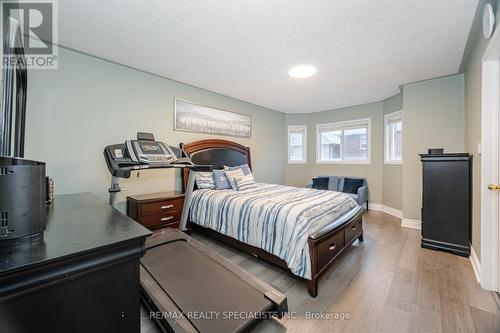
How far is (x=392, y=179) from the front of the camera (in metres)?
4.50

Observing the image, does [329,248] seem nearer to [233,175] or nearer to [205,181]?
[233,175]

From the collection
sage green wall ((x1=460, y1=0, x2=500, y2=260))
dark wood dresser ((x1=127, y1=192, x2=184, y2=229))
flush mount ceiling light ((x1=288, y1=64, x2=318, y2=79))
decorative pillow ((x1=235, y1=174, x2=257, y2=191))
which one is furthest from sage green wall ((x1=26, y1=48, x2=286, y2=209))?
sage green wall ((x1=460, y1=0, x2=500, y2=260))

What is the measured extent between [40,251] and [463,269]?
348 cm

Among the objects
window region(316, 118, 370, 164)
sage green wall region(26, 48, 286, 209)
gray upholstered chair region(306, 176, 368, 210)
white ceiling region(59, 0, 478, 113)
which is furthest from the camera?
window region(316, 118, 370, 164)

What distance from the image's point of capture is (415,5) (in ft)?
5.92

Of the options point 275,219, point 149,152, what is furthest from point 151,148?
point 275,219

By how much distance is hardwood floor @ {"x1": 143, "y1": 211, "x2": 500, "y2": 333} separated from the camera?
5.09ft

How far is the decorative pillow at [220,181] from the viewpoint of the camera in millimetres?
3457

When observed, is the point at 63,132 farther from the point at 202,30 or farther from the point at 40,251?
the point at 40,251

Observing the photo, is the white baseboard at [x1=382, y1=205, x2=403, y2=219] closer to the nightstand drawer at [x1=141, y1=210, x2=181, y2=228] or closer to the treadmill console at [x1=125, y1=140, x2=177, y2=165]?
the nightstand drawer at [x1=141, y1=210, x2=181, y2=228]

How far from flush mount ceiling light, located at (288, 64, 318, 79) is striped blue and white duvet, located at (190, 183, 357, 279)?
1.81m

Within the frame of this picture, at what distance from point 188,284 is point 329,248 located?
1.37m

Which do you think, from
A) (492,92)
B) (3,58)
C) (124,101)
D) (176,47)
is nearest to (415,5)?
(492,92)

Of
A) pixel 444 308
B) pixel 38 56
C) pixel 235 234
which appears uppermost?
pixel 38 56
